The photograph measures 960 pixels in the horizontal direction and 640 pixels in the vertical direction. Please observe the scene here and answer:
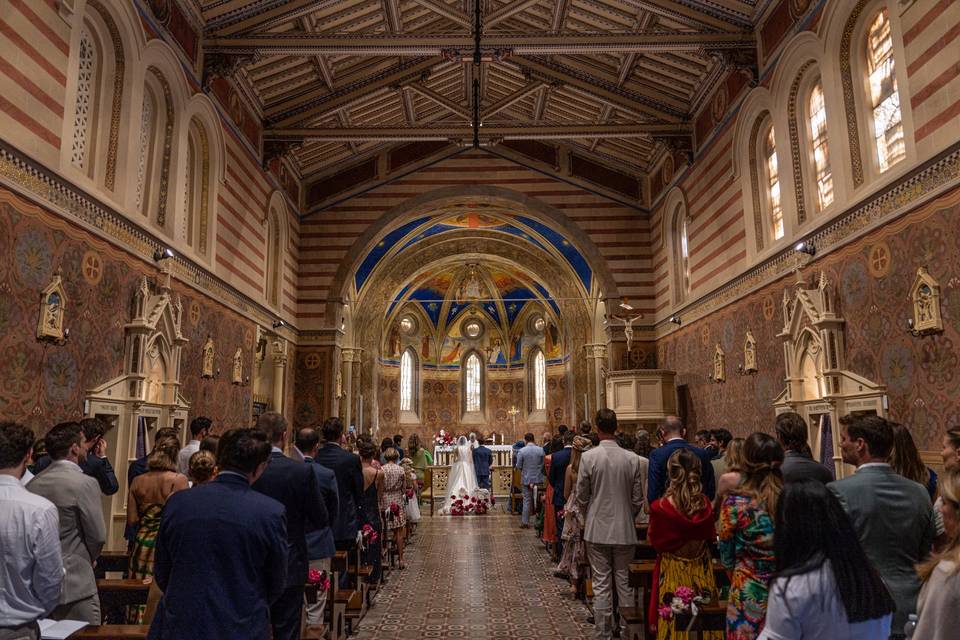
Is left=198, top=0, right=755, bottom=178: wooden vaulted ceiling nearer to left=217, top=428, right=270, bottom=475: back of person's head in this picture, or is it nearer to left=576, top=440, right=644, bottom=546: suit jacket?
left=576, top=440, right=644, bottom=546: suit jacket

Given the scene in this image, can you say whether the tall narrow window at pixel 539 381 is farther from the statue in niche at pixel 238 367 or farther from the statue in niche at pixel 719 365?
the statue in niche at pixel 238 367

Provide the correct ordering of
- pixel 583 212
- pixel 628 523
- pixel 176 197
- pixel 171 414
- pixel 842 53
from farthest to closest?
1. pixel 583 212
2. pixel 176 197
3. pixel 171 414
4. pixel 842 53
5. pixel 628 523

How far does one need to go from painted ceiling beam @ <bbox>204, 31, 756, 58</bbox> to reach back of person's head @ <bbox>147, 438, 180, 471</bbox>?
873 cm

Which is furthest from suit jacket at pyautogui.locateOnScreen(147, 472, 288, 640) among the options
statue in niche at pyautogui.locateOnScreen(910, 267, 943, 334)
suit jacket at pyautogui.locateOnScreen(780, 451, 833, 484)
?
statue in niche at pyautogui.locateOnScreen(910, 267, 943, 334)

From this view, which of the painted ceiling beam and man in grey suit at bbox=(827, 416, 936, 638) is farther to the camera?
the painted ceiling beam

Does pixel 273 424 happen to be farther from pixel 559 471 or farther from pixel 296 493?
pixel 559 471

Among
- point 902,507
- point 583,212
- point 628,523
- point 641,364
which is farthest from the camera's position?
point 583,212

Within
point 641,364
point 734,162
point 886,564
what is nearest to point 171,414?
point 886,564

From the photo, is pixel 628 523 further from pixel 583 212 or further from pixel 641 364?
pixel 583 212

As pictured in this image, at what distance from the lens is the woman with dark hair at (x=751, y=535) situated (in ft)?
9.87

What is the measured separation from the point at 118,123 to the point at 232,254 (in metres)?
4.40

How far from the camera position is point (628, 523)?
5637 mm

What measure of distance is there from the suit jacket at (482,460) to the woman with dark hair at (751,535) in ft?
44.3

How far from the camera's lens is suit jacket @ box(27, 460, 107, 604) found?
12.5 ft
